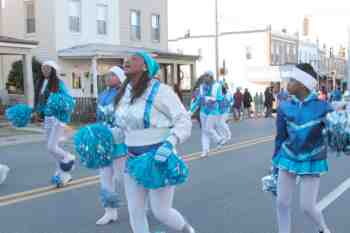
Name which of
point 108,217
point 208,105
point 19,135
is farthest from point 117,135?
point 19,135

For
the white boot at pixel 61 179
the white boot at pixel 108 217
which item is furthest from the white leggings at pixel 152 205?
the white boot at pixel 61 179

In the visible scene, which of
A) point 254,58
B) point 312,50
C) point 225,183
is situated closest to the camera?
point 225,183

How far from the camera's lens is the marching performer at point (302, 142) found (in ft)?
16.2

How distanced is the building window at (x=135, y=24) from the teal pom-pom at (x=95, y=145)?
27.2 m

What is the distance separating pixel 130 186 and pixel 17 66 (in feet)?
80.6

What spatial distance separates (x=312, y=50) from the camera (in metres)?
70.1

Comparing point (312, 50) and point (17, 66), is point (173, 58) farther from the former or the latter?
point (312, 50)

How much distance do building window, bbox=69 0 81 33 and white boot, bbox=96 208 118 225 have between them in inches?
910

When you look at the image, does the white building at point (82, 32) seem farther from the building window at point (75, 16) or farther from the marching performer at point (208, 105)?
the marching performer at point (208, 105)

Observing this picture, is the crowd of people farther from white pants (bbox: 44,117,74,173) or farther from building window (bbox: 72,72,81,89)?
building window (bbox: 72,72,81,89)

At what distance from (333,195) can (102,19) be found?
23602 millimetres

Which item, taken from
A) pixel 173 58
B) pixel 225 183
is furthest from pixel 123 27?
pixel 225 183

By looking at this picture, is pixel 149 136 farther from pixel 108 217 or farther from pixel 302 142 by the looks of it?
pixel 108 217

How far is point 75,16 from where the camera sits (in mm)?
28516
